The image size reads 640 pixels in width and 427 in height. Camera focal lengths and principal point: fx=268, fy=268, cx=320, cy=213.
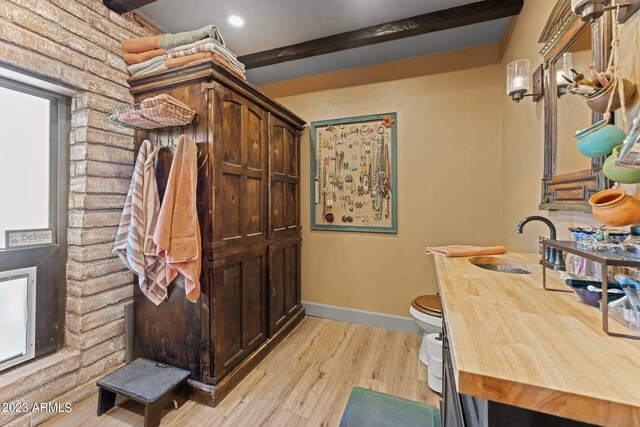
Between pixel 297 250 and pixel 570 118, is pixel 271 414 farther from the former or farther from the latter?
pixel 570 118

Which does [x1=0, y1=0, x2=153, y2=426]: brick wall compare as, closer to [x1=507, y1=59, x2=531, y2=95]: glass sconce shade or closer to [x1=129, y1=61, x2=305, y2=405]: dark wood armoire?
[x1=129, y1=61, x2=305, y2=405]: dark wood armoire

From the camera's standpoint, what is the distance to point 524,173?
1.73 meters

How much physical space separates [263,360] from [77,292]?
1.30m

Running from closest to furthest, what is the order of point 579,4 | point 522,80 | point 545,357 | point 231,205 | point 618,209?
point 545,357 → point 618,209 → point 579,4 → point 522,80 → point 231,205

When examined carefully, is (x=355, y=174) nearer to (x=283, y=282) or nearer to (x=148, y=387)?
(x=283, y=282)

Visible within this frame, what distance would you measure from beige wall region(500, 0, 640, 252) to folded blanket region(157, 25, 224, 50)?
1.80m

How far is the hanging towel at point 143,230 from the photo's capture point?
5.09ft

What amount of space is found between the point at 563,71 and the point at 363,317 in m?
2.33

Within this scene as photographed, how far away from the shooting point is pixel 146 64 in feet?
5.82

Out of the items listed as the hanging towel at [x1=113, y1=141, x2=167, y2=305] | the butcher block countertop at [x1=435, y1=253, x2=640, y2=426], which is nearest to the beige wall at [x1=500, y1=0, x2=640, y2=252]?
the butcher block countertop at [x1=435, y1=253, x2=640, y2=426]

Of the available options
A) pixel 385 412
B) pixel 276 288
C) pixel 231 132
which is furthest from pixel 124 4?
pixel 385 412

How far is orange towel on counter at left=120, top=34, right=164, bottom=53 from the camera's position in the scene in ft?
5.68

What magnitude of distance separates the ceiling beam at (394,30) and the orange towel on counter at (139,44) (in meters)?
0.93

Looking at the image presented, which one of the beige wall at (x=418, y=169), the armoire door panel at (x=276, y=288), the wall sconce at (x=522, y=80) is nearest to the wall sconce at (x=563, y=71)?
the wall sconce at (x=522, y=80)
